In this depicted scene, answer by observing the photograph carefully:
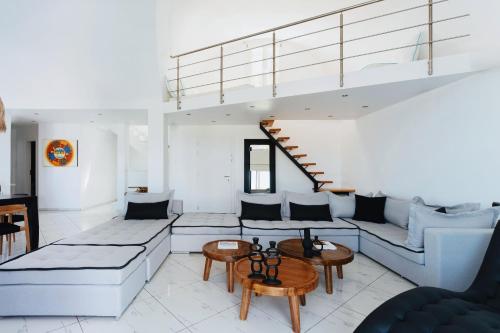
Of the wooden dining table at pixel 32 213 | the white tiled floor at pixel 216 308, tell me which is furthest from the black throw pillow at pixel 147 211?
the wooden dining table at pixel 32 213

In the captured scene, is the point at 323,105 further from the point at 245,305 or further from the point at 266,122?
the point at 245,305

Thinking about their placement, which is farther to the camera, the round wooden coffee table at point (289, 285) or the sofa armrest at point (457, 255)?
the sofa armrest at point (457, 255)

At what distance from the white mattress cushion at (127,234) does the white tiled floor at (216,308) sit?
1.44 ft

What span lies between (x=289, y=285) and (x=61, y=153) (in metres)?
7.64

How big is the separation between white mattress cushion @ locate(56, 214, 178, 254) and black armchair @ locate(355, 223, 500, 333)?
2.35m

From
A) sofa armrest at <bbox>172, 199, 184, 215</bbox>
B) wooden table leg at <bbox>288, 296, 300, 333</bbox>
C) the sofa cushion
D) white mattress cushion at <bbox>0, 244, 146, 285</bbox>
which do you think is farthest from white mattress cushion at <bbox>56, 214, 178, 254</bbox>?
the sofa cushion

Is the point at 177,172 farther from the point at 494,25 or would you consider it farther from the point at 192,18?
the point at 494,25

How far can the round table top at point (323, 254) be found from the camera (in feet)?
8.20

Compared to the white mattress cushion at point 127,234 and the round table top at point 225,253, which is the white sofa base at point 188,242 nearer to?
the white mattress cushion at point 127,234

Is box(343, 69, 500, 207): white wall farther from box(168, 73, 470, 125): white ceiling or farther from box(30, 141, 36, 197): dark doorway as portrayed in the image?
box(30, 141, 36, 197): dark doorway

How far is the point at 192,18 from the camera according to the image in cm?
546

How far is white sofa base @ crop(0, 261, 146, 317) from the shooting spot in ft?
6.66

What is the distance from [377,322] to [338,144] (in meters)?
5.92

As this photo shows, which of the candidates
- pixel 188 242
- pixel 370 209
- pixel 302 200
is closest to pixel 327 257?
pixel 302 200
